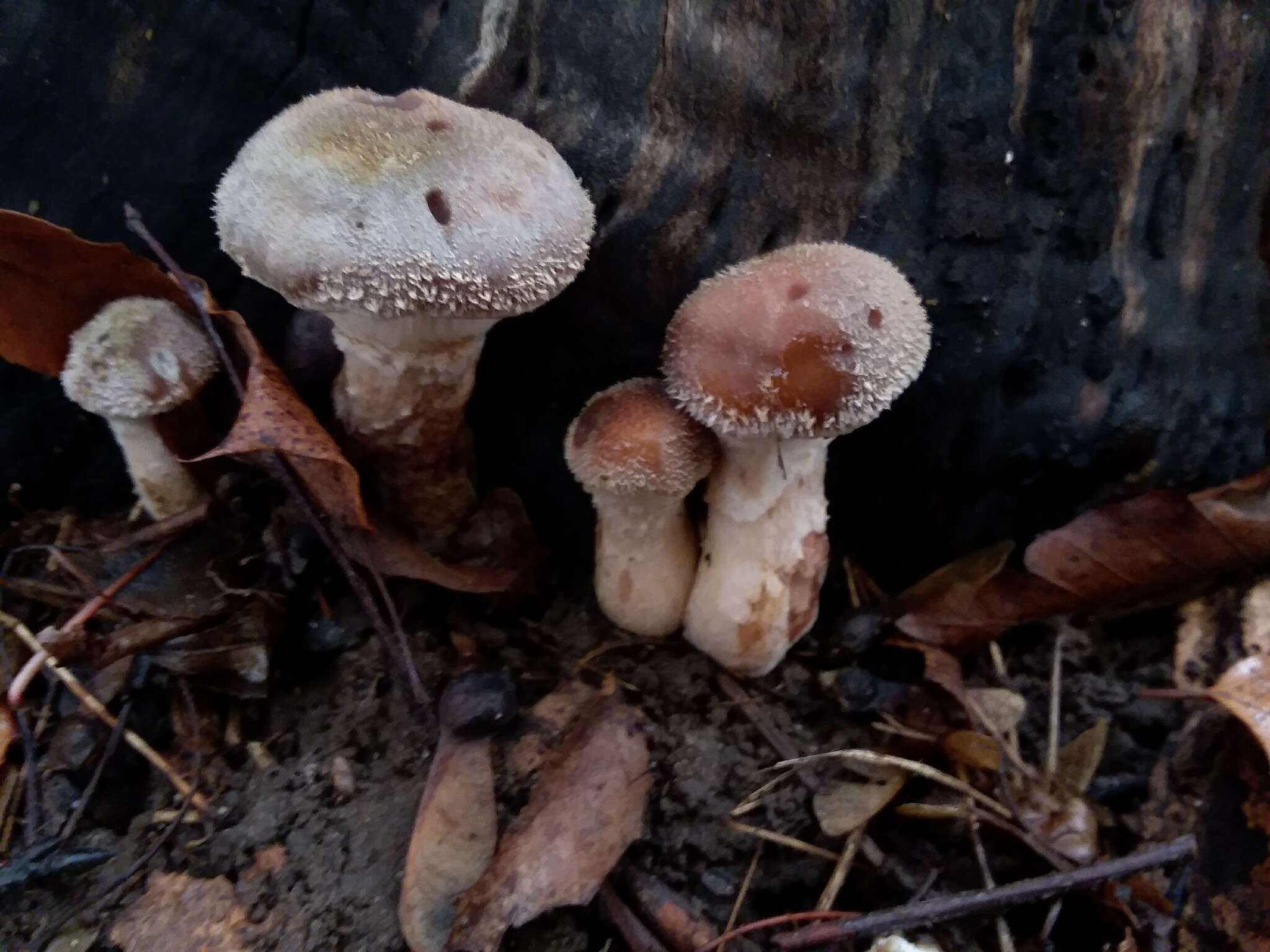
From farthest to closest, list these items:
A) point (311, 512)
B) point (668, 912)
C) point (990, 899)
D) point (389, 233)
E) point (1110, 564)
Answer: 1. point (1110, 564)
2. point (311, 512)
3. point (668, 912)
4. point (990, 899)
5. point (389, 233)

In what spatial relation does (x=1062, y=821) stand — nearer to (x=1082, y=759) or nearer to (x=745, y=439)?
(x=1082, y=759)

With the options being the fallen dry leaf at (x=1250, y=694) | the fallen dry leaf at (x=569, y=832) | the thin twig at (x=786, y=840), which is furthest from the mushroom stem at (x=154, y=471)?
the fallen dry leaf at (x=1250, y=694)

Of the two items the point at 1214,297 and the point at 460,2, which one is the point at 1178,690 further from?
the point at 460,2

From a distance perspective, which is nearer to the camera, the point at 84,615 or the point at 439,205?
the point at 439,205

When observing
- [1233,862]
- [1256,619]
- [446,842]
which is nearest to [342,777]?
[446,842]

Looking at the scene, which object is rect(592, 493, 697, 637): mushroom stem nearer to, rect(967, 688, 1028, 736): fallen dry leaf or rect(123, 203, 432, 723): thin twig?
rect(123, 203, 432, 723): thin twig

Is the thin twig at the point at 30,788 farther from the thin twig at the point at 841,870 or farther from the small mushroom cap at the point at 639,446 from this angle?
the thin twig at the point at 841,870

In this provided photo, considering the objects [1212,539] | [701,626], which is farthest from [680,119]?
[1212,539]
